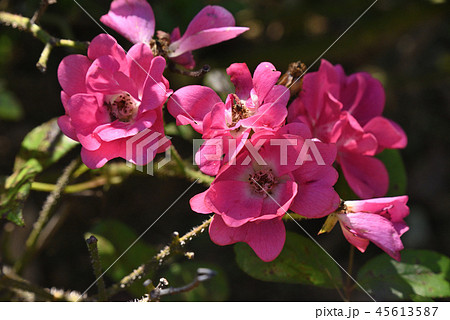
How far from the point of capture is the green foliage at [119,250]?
4.54 ft

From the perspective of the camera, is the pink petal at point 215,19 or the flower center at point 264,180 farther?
the pink petal at point 215,19

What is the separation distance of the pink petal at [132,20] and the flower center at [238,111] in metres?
0.25

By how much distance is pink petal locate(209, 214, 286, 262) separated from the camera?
35.5 inches

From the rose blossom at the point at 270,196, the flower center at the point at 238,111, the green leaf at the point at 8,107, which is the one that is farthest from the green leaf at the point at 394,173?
the green leaf at the point at 8,107

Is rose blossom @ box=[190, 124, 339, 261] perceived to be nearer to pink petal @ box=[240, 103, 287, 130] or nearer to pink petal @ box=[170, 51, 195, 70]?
pink petal @ box=[240, 103, 287, 130]

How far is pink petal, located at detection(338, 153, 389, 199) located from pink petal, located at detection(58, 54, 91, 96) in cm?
58

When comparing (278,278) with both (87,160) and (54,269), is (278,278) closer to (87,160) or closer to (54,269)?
(87,160)

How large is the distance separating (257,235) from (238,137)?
0.18m

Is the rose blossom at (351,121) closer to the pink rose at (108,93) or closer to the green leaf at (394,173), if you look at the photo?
the green leaf at (394,173)

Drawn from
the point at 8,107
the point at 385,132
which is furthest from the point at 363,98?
the point at 8,107

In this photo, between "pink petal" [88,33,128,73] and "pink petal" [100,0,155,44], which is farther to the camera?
"pink petal" [100,0,155,44]

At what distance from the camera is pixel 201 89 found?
95 cm

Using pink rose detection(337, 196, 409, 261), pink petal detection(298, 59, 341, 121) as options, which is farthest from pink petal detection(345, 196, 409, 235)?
pink petal detection(298, 59, 341, 121)
